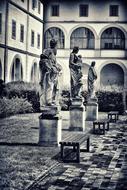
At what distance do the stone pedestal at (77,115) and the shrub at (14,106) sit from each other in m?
5.16

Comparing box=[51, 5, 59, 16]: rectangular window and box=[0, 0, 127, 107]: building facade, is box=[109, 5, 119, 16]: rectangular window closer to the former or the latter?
box=[0, 0, 127, 107]: building facade

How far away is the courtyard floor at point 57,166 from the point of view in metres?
6.95

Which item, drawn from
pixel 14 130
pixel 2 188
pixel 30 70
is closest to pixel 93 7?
pixel 30 70

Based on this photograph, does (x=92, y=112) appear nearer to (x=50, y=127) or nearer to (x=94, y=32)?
(x=50, y=127)

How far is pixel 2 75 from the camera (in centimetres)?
2509

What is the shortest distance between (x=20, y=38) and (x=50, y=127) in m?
19.6

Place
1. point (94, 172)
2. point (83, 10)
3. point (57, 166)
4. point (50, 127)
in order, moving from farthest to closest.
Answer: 1. point (83, 10)
2. point (50, 127)
3. point (57, 166)
4. point (94, 172)

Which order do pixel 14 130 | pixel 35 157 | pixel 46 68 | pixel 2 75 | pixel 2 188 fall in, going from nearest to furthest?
1. pixel 2 188
2. pixel 35 157
3. pixel 46 68
4. pixel 14 130
5. pixel 2 75

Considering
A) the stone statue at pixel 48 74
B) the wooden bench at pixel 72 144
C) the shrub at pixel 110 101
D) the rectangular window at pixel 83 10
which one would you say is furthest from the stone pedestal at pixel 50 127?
the rectangular window at pixel 83 10

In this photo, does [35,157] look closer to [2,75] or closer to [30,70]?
[2,75]

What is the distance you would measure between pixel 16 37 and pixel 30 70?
4343 millimetres

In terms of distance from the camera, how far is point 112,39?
3647 cm

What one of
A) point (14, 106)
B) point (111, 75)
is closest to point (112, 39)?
point (111, 75)

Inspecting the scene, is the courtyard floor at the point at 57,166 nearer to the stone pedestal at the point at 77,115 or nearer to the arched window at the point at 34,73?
the stone pedestal at the point at 77,115
